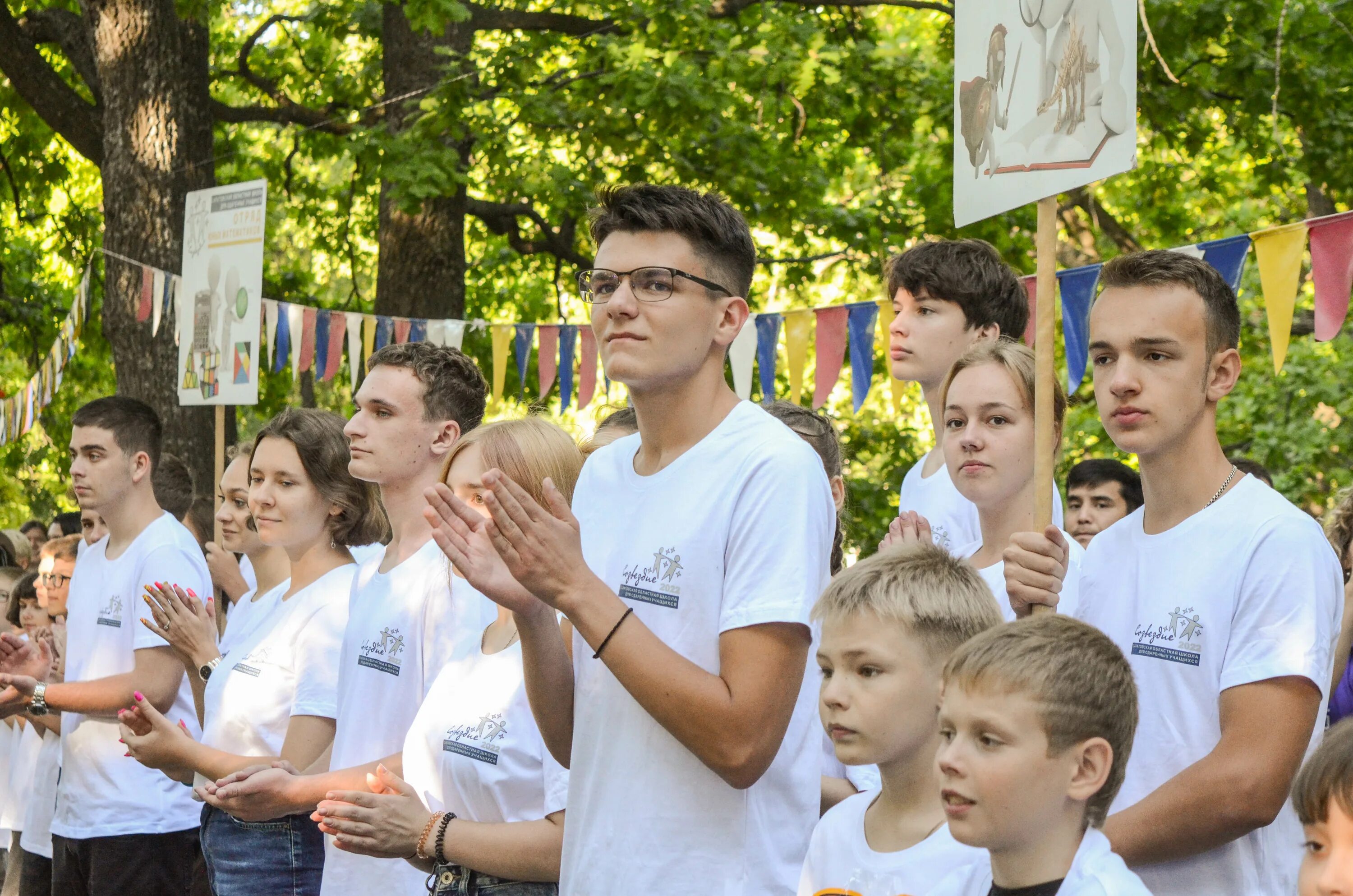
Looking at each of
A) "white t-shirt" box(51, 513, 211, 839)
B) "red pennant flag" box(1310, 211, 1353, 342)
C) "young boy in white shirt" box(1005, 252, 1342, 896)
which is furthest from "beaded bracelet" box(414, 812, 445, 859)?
"red pennant flag" box(1310, 211, 1353, 342)

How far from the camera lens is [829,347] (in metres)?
7.26

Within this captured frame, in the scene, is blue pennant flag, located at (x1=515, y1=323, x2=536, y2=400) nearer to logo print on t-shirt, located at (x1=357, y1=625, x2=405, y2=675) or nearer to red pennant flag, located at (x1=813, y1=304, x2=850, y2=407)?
red pennant flag, located at (x1=813, y1=304, x2=850, y2=407)

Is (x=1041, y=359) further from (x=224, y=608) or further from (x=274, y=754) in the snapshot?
(x=224, y=608)

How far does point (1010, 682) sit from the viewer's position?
6.84ft

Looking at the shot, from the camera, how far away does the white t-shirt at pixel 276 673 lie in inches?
159

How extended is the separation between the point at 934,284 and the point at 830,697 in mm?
1990

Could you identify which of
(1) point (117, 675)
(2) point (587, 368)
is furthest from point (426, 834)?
(2) point (587, 368)

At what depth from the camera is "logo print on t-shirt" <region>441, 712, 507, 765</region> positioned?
3.05 m

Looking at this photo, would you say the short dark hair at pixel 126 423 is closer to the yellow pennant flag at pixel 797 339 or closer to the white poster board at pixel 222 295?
the white poster board at pixel 222 295

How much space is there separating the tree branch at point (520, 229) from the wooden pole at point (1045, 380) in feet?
30.8

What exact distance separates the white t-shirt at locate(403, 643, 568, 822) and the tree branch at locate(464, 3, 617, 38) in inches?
329

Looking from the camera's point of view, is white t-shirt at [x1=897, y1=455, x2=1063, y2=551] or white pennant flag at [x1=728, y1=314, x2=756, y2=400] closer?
white t-shirt at [x1=897, y1=455, x2=1063, y2=551]

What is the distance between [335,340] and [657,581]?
23.6ft

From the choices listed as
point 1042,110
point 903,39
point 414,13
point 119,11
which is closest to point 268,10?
point 119,11
